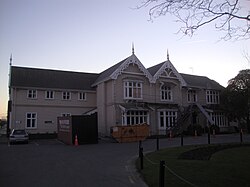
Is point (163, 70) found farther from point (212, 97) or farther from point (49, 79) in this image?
point (49, 79)

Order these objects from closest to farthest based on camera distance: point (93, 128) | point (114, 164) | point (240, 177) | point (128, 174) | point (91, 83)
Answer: point (240, 177), point (128, 174), point (114, 164), point (93, 128), point (91, 83)

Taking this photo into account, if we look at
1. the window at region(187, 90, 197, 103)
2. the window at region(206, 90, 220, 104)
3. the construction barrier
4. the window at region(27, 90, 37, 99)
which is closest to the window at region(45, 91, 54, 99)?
the window at region(27, 90, 37, 99)

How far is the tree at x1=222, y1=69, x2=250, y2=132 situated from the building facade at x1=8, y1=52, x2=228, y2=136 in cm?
301

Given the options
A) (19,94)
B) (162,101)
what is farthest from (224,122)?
(19,94)

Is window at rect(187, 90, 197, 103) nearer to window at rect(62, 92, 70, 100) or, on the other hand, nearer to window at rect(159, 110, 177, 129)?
window at rect(159, 110, 177, 129)

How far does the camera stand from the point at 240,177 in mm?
9531

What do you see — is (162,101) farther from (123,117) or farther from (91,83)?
(91,83)

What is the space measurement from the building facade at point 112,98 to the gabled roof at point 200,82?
1.93 meters

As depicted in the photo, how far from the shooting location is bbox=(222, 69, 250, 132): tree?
37.7 meters

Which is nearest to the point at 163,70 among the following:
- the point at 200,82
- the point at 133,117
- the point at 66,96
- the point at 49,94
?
the point at 133,117

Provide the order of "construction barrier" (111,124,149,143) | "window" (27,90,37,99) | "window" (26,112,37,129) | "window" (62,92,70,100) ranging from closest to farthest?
1. "construction barrier" (111,124,149,143)
2. "window" (26,112,37,129)
3. "window" (27,90,37,99)
4. "window" (62,92,70,100)

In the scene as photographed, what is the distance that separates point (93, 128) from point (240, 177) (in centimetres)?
1916

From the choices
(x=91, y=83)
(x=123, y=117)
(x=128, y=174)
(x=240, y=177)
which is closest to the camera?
(x=240, y=177)

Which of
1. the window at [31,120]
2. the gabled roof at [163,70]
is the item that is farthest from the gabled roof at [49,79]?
the gabled roof at [163,70]
